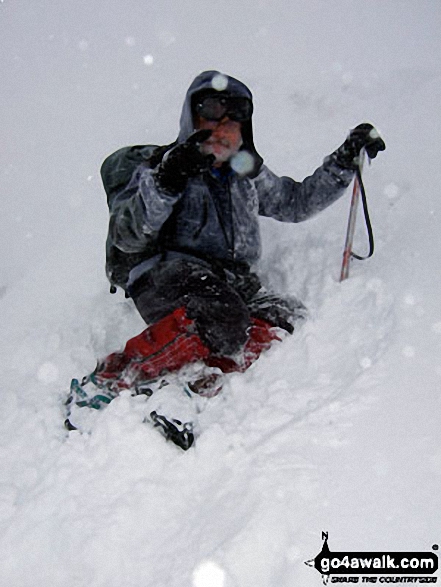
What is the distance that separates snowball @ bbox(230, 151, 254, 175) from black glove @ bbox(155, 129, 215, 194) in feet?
1.51

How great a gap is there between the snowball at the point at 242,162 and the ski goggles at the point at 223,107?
18 cm

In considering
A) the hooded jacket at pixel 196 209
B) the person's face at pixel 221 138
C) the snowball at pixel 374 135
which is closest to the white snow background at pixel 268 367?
the hooded jacket at pixel 196 209

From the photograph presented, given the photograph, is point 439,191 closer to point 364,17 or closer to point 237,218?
point 237,218

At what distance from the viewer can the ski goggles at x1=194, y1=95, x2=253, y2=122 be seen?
2.86 metres

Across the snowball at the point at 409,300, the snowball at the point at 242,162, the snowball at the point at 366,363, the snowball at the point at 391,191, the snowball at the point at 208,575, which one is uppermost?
the snowball at the point at 391,191

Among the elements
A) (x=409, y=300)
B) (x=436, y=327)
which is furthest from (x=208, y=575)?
(x=409, y=300)

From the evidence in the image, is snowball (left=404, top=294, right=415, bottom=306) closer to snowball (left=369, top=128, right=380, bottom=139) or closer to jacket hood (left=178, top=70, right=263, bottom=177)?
snowball (left=369, top=128, right=380, bottom=139)

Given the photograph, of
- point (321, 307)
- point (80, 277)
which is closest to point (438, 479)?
point (321, 307)

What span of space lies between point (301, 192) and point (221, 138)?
699mm

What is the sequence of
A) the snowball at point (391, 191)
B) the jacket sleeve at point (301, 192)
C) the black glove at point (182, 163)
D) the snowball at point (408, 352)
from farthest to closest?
the snowball at point (391, 191), the jacket sleeve at point (301, 192), the black glove at point (182, 163), the snowball at point (408, 352)

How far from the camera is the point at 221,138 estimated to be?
2955 millimetres

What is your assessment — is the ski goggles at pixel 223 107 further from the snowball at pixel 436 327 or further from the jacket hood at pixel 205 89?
the snowball at pixel 436 327

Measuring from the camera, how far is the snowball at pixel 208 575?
1695 mm

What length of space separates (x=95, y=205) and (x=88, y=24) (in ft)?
13.2
